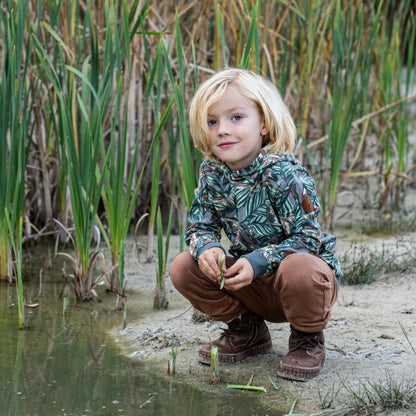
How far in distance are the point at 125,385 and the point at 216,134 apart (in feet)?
2.45

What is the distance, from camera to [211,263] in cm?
227

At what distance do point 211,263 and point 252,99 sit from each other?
47 cm

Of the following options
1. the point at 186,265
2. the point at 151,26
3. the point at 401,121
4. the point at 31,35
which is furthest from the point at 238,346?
the point at 401,121

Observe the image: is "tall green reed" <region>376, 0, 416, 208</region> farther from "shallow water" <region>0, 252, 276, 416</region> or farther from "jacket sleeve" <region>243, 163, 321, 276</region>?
"jacket sleeve" <region>243, 163, 321, 276</region>

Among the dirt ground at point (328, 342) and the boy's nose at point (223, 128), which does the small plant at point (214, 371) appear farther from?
the boy's nose at point (223, 128)

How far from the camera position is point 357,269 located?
3311 millimetres

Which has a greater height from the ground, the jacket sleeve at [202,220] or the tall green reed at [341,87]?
the tall green reed at [341,87]

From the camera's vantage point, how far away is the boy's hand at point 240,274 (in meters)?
2.21

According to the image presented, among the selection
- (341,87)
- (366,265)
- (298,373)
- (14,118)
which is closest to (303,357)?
(298,373)

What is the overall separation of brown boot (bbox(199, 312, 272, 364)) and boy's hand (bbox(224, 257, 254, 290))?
0.97 ft

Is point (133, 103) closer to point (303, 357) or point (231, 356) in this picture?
point (231, 356)

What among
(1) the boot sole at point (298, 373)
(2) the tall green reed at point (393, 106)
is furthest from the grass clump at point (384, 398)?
(2) the tall green reed at point (393, 106)

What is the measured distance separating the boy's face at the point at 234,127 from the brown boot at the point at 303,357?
51 centimetres

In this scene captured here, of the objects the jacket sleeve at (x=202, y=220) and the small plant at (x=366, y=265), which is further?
the small plant at (x=366, y=265)
